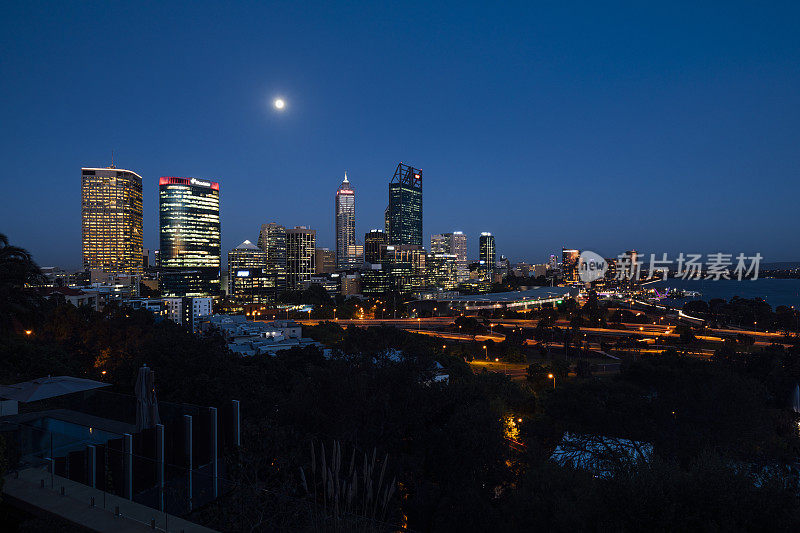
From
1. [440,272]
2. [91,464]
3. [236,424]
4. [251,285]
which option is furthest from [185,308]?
[91,464]

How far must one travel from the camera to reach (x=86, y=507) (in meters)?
5.32

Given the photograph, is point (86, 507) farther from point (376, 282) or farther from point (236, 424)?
point (376, 282)

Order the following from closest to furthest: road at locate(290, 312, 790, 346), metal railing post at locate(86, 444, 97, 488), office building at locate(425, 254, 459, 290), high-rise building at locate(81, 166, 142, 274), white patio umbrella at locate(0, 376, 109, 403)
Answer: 1. metal railing post at locate(86, 444, 97, 488)
2. white patio umbrella at locate(0, 376, 109, 403)
3. road at locate(290, 312, 790, 346)
4. office building at locate(425, 254, 459, 290)
5. high-rise building at locate(81, 166, 142, 274)

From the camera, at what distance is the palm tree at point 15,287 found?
16812 millimetres

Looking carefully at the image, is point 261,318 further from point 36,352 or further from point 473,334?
point 36,352

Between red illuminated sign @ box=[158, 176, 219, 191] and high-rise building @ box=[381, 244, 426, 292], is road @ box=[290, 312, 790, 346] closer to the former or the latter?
high-rise building @ box=[381, 244, 426, 292]

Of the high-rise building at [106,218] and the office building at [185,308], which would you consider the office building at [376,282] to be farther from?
the high-rise building at [106,218]

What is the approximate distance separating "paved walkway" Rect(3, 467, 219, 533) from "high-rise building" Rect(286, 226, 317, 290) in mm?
169465

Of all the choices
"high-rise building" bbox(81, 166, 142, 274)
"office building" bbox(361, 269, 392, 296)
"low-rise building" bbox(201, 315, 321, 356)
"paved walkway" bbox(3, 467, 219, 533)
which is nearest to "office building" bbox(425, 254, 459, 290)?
"office building" bbox(361, 269, 392, 296)

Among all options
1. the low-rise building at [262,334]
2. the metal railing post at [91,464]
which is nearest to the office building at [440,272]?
the low-rise building at [262,334]

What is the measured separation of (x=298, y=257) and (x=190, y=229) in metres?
45.4

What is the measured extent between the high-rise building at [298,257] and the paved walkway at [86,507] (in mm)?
169465

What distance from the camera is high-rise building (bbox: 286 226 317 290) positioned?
569ft

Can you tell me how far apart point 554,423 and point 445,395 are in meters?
4.97
